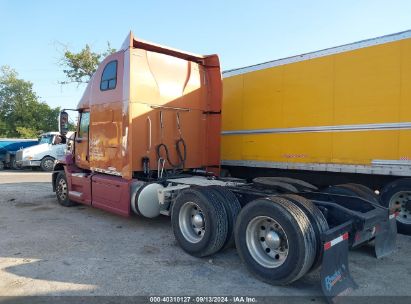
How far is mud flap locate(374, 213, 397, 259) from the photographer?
4.54m

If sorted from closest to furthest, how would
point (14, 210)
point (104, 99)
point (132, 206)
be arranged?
point (132, 206) → point (104, 99) → point (14, 210)

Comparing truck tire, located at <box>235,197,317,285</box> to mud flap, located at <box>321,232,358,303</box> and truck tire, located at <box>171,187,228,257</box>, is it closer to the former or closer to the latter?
mud flap, located at <box>321,232,358,303</box>

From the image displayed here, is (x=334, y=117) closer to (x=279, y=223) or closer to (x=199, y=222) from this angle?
(x=199, y=222)

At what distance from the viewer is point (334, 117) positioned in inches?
267

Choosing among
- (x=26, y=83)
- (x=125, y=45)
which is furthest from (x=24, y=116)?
(x=125, y=45)

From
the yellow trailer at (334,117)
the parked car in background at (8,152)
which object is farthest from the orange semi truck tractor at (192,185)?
the parked car in background at (8,152)

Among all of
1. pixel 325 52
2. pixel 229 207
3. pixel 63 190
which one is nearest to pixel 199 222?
pixel 229 207

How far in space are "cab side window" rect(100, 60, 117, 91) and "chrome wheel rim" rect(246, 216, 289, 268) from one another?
4.09 m

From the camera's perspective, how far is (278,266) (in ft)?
13.2

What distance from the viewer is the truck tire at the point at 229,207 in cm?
489

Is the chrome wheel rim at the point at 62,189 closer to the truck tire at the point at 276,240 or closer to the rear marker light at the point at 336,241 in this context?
the truck tire at the point at 276,240

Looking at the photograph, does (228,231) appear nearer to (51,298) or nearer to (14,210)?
(51,298)

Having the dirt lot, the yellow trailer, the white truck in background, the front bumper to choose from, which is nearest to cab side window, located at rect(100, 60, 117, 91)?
the dirt lot

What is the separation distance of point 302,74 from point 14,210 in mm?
7244
